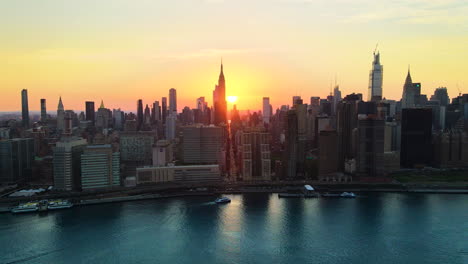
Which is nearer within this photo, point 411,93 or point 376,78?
point 411,93

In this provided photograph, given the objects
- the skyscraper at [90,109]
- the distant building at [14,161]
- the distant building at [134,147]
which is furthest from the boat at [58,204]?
the skyscraper at [90,109]

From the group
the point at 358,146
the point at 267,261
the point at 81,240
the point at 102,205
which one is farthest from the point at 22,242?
the point at 358,146

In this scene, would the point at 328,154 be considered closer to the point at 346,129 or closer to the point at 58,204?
the point at 346,129

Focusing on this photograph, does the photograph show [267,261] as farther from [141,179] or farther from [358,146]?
[358,146]

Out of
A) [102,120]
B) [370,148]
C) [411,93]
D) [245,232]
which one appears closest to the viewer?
[245,232]

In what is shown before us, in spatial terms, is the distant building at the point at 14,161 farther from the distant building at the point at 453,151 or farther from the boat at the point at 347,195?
the distant building at the point at 453,151

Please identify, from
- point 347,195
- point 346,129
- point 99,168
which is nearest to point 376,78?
point 346,129
